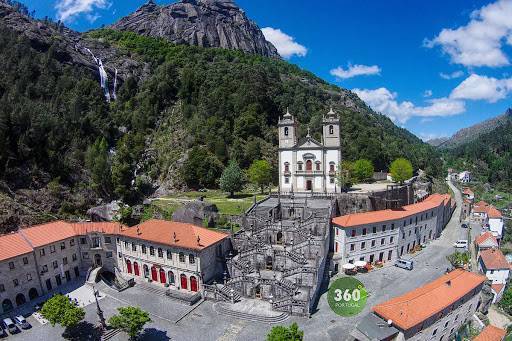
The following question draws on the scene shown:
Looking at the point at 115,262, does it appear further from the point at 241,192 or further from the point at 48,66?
the point at 48,66

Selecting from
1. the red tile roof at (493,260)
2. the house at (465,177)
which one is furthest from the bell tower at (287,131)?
the house at (465,177)

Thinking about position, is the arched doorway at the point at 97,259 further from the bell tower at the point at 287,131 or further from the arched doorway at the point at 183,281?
the bell tower at the point at 287,131

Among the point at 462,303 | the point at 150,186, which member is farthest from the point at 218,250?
the point at 150,186

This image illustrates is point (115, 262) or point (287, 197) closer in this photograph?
point (115, 262)

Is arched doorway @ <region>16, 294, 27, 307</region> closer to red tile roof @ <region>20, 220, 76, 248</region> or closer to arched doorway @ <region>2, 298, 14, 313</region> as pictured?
arched doorway @ <region>2, 298, 14, 313</region>

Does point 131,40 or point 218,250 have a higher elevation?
point 131,40

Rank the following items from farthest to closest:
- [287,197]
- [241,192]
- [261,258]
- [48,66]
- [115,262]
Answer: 1. [48,66]
2. [241,192]
3. [287,197]
4. [115,262]
5. [261,258]

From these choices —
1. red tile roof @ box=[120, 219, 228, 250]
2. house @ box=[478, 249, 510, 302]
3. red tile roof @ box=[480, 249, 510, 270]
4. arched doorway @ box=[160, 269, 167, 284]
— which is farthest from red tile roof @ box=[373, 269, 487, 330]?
arched doorway @ box=[160, 269, 167, 284]

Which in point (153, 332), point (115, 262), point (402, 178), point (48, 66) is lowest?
point (153, 332)
